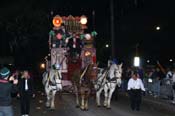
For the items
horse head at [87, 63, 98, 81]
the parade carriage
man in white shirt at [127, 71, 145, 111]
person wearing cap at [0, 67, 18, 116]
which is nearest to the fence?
man in white shirt at [127, 71, 145, 111]

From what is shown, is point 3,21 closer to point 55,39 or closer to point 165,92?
point 55,39

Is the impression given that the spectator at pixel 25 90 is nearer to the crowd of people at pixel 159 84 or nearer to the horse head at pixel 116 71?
the horse head at pixel 116 71

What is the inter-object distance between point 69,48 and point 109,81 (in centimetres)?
963

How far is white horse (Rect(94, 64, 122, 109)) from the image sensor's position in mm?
21750

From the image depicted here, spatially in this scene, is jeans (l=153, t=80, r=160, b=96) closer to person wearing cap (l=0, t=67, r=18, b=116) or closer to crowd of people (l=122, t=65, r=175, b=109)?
crowd of people (l=122, t=65, r=175, b=109)

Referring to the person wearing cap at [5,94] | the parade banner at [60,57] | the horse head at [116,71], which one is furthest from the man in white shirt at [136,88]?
the person wearing cap at [5,94]

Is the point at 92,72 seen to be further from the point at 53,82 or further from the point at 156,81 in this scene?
the point at 156,81

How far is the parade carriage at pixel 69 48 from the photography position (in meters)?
30.9

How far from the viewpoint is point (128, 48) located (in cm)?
7150

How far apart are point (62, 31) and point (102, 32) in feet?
125

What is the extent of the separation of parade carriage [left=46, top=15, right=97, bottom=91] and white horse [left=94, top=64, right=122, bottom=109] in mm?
7385

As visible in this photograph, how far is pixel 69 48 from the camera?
31.3 metres

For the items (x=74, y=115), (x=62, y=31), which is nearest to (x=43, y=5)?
(x=62, y=31)

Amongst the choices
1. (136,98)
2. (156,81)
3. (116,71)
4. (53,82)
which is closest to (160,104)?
(136,98)
